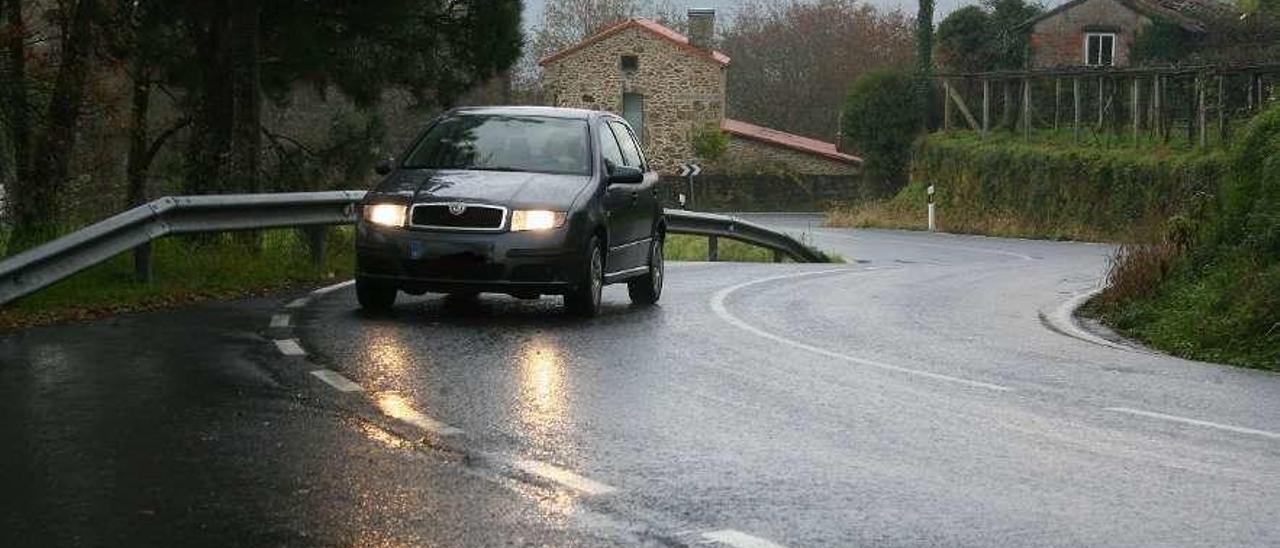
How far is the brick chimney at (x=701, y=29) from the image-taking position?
83375 millimetres

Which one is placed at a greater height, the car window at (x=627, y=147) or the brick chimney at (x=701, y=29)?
the brick chimney at (x=701, y=29)

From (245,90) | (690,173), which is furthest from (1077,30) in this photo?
(245,90)

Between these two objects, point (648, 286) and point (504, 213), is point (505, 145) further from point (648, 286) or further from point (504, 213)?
point (648, 286)

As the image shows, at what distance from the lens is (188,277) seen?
1730cm

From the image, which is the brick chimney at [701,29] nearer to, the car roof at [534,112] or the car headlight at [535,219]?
the car roof at [534,112]

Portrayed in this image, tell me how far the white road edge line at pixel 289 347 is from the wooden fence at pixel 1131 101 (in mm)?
30101

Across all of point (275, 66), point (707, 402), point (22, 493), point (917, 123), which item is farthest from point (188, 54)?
point (917, 123)

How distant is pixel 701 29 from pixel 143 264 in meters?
68.6

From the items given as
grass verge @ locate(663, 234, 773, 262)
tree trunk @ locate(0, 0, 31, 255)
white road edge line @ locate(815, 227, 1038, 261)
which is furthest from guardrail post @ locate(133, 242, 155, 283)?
white road edge line @ locate(815, 227, 1038, 261)

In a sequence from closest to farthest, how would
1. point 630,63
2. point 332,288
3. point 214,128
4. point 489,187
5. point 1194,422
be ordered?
point 1194,422, point 489,187, point 332,288, point 214,128, point 630,63

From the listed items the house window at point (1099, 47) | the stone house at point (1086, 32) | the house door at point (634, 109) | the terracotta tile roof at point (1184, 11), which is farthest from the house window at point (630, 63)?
the house window at point (1099, 47)

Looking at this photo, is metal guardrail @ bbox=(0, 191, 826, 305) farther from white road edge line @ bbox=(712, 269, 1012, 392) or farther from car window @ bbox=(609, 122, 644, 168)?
white road edge line @ bbox=(712, 269, 1012, 392)

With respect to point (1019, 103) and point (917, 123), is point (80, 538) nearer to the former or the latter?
point (1019, 103)

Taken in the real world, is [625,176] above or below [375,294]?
above
